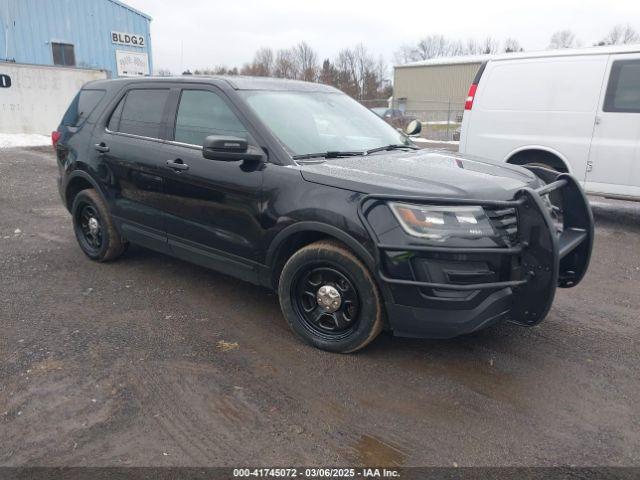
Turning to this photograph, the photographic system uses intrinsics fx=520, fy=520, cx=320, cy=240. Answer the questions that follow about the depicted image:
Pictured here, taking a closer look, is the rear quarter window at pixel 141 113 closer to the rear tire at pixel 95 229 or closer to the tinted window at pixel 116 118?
the tinted window at pixel 116 118

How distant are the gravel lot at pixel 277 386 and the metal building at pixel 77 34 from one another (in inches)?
744

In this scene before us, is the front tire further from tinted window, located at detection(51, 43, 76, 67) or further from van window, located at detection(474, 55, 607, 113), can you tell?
tinted window, located at detection(51, 43, 76, 67)

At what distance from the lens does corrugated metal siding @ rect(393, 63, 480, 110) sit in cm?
4362

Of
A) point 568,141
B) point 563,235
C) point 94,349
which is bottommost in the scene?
point 94,349

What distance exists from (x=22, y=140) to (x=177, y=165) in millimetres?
15529

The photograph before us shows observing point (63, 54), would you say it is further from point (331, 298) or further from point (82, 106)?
point (331, 298)

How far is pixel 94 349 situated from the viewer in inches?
139

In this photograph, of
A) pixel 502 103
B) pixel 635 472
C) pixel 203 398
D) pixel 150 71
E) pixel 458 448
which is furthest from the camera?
pixel 150 71

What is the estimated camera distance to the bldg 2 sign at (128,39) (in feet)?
76.4

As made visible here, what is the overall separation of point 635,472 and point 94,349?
3208mm

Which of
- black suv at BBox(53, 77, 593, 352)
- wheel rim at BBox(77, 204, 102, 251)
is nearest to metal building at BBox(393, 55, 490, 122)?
wheel rim at BBox(77, 204, 102, 251)

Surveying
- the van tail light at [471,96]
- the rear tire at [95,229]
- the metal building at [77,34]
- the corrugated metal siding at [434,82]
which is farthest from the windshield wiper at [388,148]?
the corrugated metal siding at [434,82]

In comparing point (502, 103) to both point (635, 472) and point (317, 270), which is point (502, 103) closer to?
point (317, 270)

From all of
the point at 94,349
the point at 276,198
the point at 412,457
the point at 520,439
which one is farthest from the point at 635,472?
the point at 94,349
